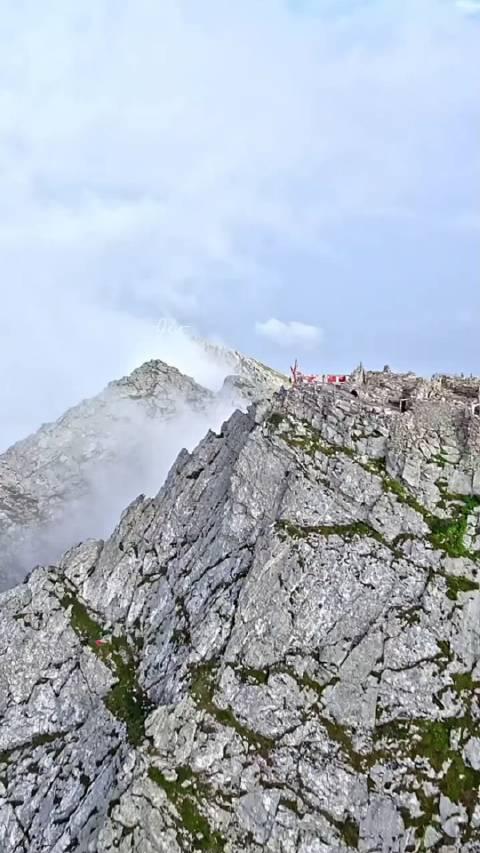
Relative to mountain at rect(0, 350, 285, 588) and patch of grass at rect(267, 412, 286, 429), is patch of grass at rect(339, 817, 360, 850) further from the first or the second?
mountain at rect(0, 350, 285, 588)

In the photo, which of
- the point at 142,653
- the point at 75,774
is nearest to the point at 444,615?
the point at 142,653

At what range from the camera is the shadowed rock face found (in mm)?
46500

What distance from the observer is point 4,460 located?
497ft

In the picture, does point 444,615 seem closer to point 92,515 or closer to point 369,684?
point 369,684

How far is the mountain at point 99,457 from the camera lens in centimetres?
12925

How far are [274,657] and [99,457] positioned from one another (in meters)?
103

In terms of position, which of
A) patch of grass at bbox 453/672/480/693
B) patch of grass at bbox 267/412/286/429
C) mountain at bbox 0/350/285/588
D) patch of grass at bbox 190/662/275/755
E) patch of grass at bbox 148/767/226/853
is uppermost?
mountain at bbox 0/350/285/588

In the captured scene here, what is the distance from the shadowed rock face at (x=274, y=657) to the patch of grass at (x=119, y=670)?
166 mm

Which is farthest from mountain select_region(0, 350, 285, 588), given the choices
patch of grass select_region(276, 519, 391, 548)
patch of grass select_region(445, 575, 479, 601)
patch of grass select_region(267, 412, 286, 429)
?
patch of grass select_region(445, 575, 479, 601)

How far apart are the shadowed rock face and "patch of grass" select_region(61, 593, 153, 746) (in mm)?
166

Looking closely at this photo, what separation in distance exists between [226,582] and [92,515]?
7936 centimetres

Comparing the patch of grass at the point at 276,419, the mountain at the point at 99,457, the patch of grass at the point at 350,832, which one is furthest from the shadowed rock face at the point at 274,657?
the mountain at the point at 99,457

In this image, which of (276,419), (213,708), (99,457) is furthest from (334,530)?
(99,457)

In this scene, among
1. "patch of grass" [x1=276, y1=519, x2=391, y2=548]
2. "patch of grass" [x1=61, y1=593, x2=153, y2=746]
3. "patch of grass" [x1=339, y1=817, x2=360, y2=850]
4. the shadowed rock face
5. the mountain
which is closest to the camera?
"patch of grass" [x1=339, y1=817, x2=360, y2=850]
